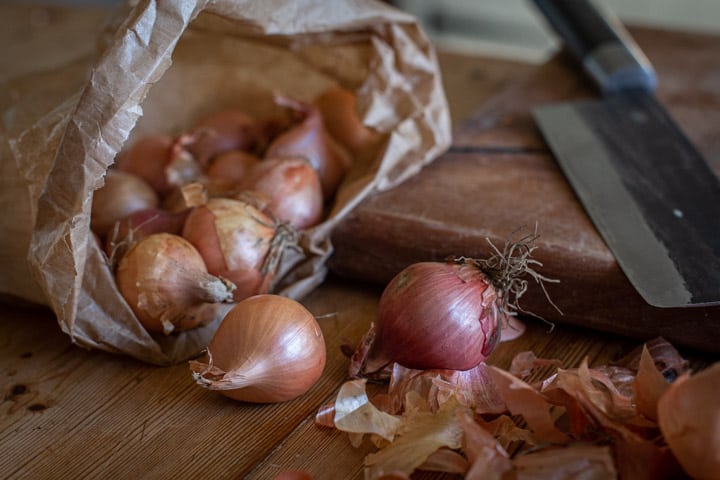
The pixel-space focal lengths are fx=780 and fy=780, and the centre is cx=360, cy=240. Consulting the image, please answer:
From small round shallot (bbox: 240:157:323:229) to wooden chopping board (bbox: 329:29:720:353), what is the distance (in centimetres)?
5

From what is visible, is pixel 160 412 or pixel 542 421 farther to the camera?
pixel 160 412

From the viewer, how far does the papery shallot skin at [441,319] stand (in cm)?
72

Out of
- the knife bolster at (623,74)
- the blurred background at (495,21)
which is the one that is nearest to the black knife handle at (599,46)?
the knife bolster at (623,74)

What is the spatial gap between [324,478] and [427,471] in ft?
0.30

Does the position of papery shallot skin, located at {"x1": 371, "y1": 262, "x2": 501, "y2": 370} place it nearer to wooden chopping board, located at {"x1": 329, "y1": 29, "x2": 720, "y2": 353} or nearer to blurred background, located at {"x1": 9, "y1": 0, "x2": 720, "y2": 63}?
wooden chopping board, located at {"x1": 329, "y1": 29, "x2": 720, "y2": 353}

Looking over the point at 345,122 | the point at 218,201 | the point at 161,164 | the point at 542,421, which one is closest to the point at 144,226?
the point at 218,201

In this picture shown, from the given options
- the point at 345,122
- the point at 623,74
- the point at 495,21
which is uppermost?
the point at 345,122

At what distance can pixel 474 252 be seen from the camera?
90 cm

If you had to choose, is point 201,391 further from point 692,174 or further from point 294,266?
point 692,174

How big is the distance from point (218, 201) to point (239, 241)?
2.4 inches

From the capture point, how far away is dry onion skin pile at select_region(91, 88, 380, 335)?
83 centimetres

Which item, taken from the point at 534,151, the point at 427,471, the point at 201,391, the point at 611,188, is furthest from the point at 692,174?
the point at 201,391

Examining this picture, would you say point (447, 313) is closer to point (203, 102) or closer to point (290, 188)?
point (290, 188)

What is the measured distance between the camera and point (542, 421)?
0.65m
